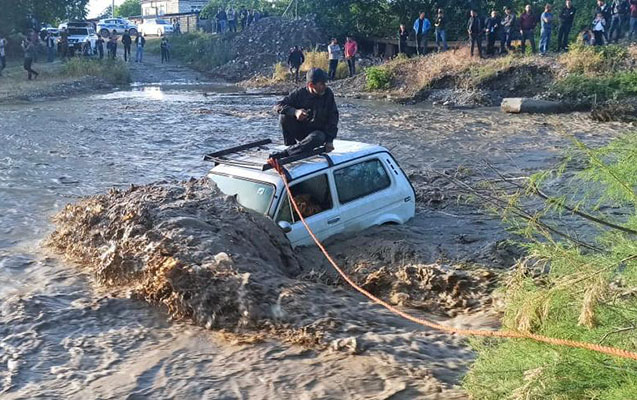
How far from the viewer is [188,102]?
2733cm

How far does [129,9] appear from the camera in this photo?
109312 mm

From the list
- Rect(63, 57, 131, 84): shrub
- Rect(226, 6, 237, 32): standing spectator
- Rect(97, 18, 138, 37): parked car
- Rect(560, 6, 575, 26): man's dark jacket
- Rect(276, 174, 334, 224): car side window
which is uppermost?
Rect(97, 18, 138, 37): parked car

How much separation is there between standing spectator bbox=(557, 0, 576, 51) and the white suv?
1941 centimetres

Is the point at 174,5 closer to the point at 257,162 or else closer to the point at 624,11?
the point at 624,11

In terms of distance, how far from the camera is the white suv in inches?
311

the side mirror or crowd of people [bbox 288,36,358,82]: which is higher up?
crowd of people [bbox 288,36,358,82]

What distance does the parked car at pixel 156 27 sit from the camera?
63.7 m

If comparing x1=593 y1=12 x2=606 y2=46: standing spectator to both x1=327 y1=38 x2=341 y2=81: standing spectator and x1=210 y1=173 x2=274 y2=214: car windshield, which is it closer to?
x1=327 y1=38 x2=341 y2=81: standing spectator

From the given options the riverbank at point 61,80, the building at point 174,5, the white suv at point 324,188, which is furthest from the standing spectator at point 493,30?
the building at point 174,5

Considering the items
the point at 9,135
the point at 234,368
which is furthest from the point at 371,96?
the point at 234,368

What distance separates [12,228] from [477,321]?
7013 millimetres

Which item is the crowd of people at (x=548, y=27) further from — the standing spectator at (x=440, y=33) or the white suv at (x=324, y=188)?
the white suv at (x=324, y=188)

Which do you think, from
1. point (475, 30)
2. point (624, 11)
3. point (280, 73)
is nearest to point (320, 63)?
point (280, 73)

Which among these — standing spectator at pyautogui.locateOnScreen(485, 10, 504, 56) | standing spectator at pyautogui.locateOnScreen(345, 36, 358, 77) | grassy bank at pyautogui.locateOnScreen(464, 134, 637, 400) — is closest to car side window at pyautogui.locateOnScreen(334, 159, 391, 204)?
grassy bank at pyautogui.locateOnScreen(464, 134, 637, 400)
